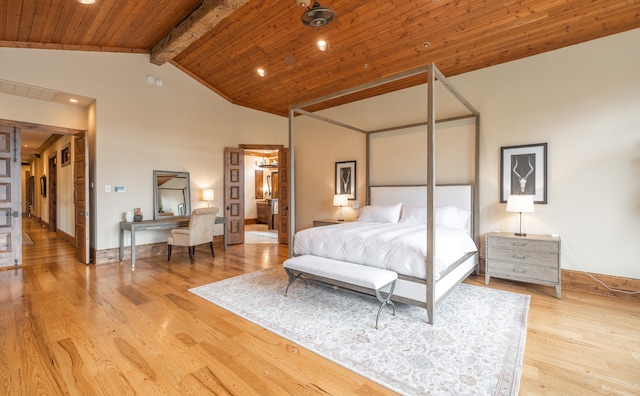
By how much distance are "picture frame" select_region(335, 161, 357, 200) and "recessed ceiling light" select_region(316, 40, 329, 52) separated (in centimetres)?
223

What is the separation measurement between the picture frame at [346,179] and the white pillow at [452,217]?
1.99m

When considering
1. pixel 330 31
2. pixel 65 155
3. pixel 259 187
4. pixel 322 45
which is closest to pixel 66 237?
pixel 65 155

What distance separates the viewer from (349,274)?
2.91 metres

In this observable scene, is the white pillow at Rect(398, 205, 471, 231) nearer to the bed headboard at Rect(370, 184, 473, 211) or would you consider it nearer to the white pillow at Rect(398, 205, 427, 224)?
the white pillow at Rect(398, 205, 427, 224)

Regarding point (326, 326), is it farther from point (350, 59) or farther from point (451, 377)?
point (350, 59)

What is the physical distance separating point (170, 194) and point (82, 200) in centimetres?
145

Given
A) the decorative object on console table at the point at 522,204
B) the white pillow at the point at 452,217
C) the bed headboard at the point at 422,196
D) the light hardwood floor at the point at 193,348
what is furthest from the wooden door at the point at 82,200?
the decorative object on console table at the point at 522,204

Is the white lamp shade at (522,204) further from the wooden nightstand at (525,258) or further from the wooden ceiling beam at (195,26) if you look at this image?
the wooden ceiling beam at (195,26)

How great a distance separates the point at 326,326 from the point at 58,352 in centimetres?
215

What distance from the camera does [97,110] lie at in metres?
5.06

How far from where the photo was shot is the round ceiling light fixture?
322 cm

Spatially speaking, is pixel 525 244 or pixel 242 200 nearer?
pixel 525 244

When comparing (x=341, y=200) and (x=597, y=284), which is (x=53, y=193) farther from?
(x=597, y=284)

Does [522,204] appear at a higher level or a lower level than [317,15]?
lower
